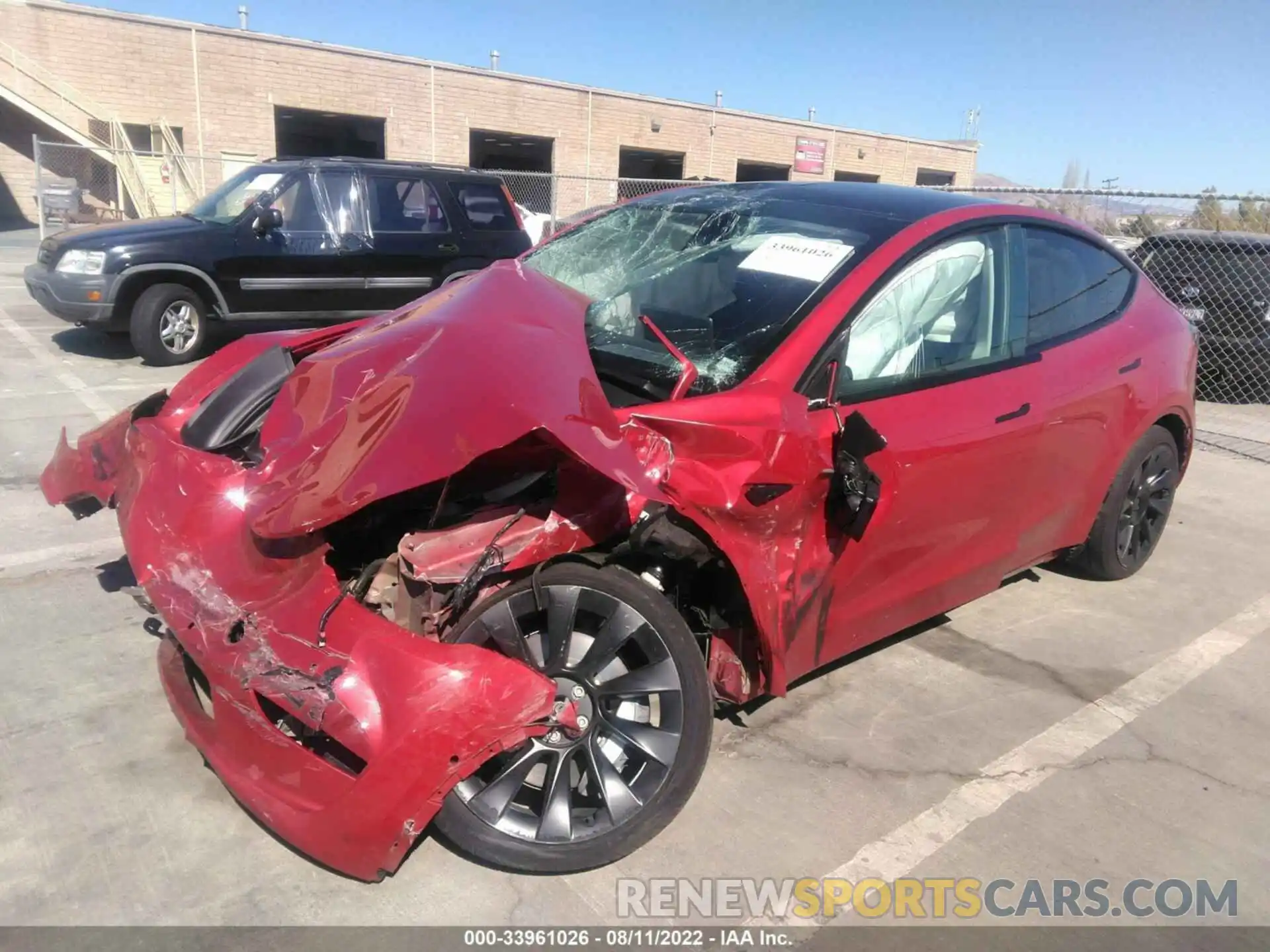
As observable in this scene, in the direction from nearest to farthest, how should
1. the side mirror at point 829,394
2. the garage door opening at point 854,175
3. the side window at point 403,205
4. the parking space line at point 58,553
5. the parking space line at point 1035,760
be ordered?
the parking space line at point 1035,760
the side mirror at point 829,394
the parking space line at point 58,553
the side window at point 403,205
the garage door opening at point 854,175

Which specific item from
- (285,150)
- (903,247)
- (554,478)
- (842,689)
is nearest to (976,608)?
(842,689)

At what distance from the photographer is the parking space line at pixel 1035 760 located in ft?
9.04

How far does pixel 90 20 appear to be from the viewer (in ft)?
76.2

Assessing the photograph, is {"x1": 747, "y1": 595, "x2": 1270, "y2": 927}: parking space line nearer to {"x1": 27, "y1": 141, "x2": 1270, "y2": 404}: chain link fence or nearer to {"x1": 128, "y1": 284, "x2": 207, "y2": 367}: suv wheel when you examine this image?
{"x1": 27, "y1": 141, "x2": 1270, "y2": 404}: chain link fence

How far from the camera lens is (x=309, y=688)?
93.0 inches

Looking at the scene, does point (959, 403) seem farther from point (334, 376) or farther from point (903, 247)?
point (334, 376)

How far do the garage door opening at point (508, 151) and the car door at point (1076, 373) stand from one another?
28.0 m

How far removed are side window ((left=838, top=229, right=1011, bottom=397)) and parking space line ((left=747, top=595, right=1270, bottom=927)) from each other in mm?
1365

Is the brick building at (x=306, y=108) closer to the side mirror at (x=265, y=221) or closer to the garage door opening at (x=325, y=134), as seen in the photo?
the garage door opening at (x=325, y=134)

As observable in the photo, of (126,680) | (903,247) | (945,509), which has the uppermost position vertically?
(903,247)

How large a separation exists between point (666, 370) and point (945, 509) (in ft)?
3.67

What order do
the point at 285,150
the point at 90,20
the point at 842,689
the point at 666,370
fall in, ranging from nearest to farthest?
the point at 666,370 → the point at 842,689 → the point at 90,20 → the point at 285,150

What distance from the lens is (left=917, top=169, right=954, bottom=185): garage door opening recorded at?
1762 inches

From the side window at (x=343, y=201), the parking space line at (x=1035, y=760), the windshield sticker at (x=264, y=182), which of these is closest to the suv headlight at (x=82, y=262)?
the windshield sticker at (x=264, y=182)
